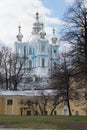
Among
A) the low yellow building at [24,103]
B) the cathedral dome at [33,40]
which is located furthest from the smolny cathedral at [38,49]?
the low yellow building at [24,103]

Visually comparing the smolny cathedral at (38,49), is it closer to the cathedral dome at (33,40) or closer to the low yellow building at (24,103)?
the cathedral dome at (33,40)

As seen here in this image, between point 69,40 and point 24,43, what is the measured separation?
87239 mm

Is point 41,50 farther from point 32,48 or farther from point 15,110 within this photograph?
point 15,110

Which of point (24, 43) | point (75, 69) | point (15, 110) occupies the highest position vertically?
point (24, 43)

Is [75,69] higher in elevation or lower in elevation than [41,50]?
lower

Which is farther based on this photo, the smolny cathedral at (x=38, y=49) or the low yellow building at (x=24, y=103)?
the smolny cathedral at (x=38, y=49)

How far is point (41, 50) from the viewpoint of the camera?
133875 mm

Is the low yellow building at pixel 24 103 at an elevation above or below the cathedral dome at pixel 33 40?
below

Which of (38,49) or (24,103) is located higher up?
(38,49)

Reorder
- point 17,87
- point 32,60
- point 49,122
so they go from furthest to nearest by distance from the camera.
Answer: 1. point 32,60
2. point 17,87
3. point 49,122

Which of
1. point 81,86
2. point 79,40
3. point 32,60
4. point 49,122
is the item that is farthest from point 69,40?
point 32,60

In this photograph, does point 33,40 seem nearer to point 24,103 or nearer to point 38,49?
point 38,49

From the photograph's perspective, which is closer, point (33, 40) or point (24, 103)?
point (24, 103)

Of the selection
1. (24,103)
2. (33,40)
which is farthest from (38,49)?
(24,103)
